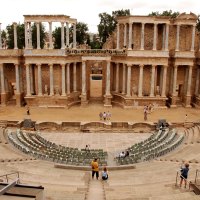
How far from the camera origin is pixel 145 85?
44.8 m

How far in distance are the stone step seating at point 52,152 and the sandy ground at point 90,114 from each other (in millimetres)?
8512

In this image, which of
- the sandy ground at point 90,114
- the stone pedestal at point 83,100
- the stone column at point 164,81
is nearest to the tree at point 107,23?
the stone column at point 164,81

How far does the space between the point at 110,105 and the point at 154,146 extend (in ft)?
58.2

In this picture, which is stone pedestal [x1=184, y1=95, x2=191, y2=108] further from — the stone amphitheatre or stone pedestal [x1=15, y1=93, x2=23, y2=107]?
stone pedestal [x1=15, y1=93, x2=23, y2=107]

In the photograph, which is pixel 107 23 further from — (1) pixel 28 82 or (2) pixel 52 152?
(2) pixel 52 152

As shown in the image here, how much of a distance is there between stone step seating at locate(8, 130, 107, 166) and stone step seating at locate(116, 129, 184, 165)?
230cm

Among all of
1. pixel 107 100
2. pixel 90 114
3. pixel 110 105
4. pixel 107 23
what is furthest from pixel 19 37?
pixel 90 114

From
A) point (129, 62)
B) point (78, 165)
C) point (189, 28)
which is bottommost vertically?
point (78, 165)

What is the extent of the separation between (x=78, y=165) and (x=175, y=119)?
18.5 m

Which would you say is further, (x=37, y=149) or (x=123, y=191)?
(x=37, y=149)

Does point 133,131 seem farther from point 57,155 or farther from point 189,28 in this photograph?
point 189,28

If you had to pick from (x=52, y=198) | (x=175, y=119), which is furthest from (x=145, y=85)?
(x=52, y=198)

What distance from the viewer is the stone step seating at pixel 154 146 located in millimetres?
23772

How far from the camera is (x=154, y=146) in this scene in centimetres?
2681
